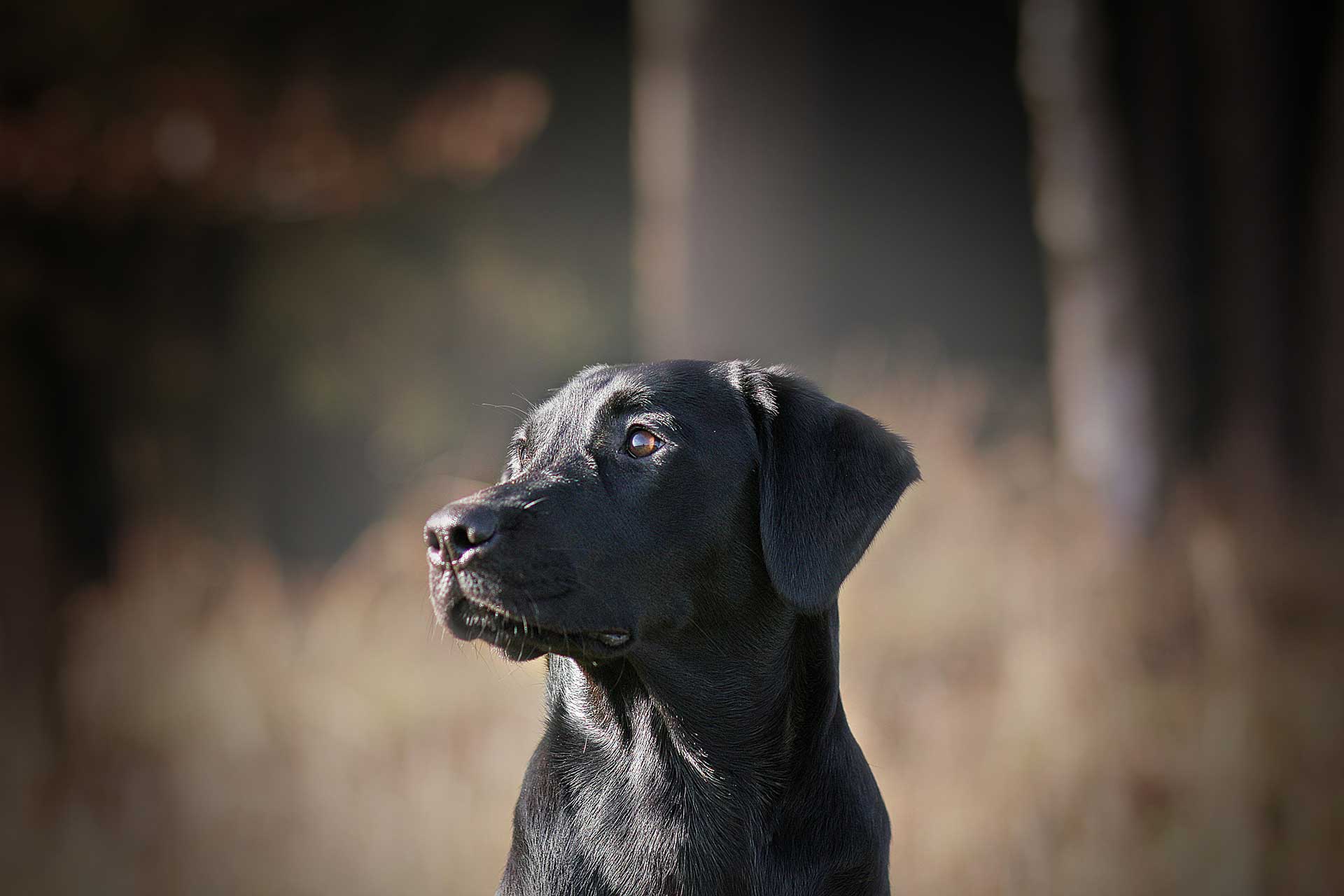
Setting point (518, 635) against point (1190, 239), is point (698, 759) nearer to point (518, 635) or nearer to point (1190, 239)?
point (518, 635)

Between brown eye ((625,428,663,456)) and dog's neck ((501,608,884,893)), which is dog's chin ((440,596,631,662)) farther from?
brown eye ((625,428,663,456))

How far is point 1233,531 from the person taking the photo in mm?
6473

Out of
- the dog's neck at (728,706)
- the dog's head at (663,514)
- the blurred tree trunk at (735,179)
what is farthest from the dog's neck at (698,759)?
the blurred tree trunk at (735,179)

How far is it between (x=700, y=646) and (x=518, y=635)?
43 centimetres

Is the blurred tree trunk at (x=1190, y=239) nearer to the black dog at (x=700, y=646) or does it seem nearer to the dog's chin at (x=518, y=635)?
the black dog at (x=700, y=646)

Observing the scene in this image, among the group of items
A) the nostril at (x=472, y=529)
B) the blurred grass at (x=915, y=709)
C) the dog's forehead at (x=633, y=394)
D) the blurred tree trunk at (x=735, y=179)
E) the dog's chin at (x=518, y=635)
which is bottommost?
the blurred grass at (x=915, y=709)

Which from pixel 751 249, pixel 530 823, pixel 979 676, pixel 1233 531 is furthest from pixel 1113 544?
pixel 530 823

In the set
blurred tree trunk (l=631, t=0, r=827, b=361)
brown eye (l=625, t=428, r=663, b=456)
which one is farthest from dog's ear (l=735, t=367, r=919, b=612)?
blurred tree trunk (l=631, t=0, r=827, b=361)

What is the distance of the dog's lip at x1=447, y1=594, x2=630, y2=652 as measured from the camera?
7.30 feet

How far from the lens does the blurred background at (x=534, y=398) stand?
5.05 meters

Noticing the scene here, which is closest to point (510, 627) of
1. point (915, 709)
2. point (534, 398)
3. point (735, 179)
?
point (534, 398)

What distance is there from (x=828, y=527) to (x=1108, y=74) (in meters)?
5.40

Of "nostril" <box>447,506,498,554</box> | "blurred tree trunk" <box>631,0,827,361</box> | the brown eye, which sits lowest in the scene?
"nostril" <box>447,506,498,554</box>

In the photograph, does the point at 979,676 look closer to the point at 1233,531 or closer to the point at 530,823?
the point at 1233,531
